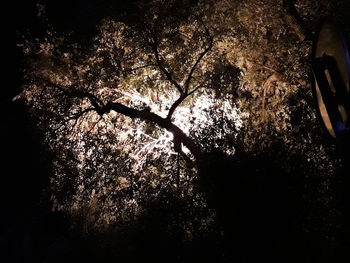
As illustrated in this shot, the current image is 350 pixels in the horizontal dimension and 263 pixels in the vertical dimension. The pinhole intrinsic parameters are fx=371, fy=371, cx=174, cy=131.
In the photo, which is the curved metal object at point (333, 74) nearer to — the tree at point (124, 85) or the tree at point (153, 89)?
the tree at point (153, 89)

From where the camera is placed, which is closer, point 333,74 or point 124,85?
point 333,74

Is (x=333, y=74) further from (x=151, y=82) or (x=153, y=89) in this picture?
(x=153, y=89)

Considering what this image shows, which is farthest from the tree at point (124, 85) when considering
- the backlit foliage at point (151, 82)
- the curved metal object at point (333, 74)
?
the curved metal object at point (333, 74)

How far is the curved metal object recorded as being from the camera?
4148mm

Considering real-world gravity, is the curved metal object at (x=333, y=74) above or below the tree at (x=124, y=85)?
below

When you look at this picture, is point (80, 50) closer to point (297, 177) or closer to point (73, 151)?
point (73, 151)

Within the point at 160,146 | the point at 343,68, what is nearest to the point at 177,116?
the point at 160,146

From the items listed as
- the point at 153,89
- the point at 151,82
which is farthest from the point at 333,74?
the point at 153,89

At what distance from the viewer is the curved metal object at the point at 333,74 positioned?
4148 millimetres

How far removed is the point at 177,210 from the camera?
415 inches

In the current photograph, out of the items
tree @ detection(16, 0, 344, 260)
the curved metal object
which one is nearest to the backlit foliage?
tree @ detection(16, 0, 344, 260)

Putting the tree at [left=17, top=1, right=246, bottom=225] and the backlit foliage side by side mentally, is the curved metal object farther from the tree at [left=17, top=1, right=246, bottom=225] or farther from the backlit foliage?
the tree at [left=17, top=1, right=246, bottom=225]

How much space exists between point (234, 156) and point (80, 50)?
996cm

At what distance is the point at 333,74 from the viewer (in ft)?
14.4
